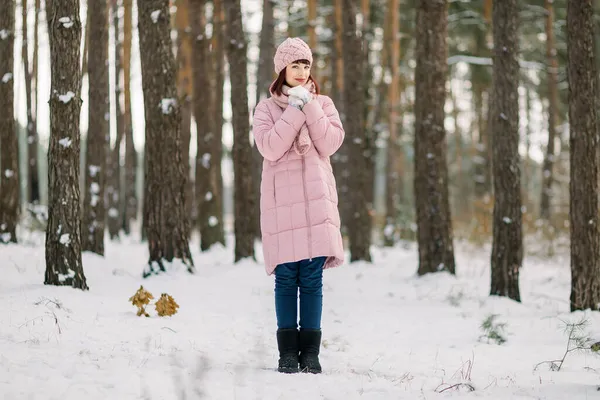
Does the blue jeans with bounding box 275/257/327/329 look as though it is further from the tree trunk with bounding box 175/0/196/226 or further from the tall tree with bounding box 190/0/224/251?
the tree trunk with bounding box 175/0/196/226

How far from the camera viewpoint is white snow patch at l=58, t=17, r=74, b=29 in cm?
651

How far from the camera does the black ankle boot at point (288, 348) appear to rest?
14.8ft

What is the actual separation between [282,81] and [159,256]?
468 cm

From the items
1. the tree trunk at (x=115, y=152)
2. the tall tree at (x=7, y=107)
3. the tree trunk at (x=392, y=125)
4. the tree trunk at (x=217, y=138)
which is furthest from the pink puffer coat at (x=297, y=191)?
the tree trunk at (x=115, y=152)

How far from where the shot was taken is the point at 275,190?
4480 millimetres

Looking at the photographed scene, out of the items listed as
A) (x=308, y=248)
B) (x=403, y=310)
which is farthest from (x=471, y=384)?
(x=403, y=310)

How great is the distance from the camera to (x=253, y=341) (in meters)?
5.75

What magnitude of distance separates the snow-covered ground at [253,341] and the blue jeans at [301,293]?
373 millimetres

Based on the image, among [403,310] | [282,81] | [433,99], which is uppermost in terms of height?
[433,99]

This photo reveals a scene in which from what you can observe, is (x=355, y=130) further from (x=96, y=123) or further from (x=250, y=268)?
(x=96, y=123)

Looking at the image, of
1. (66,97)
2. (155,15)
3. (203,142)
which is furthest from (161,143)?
(203,142)

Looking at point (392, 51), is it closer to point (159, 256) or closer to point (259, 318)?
point (159, 256)

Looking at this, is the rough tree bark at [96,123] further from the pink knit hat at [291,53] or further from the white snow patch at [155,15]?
the pink knit hat at [291,53]

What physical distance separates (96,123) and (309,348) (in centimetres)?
747
